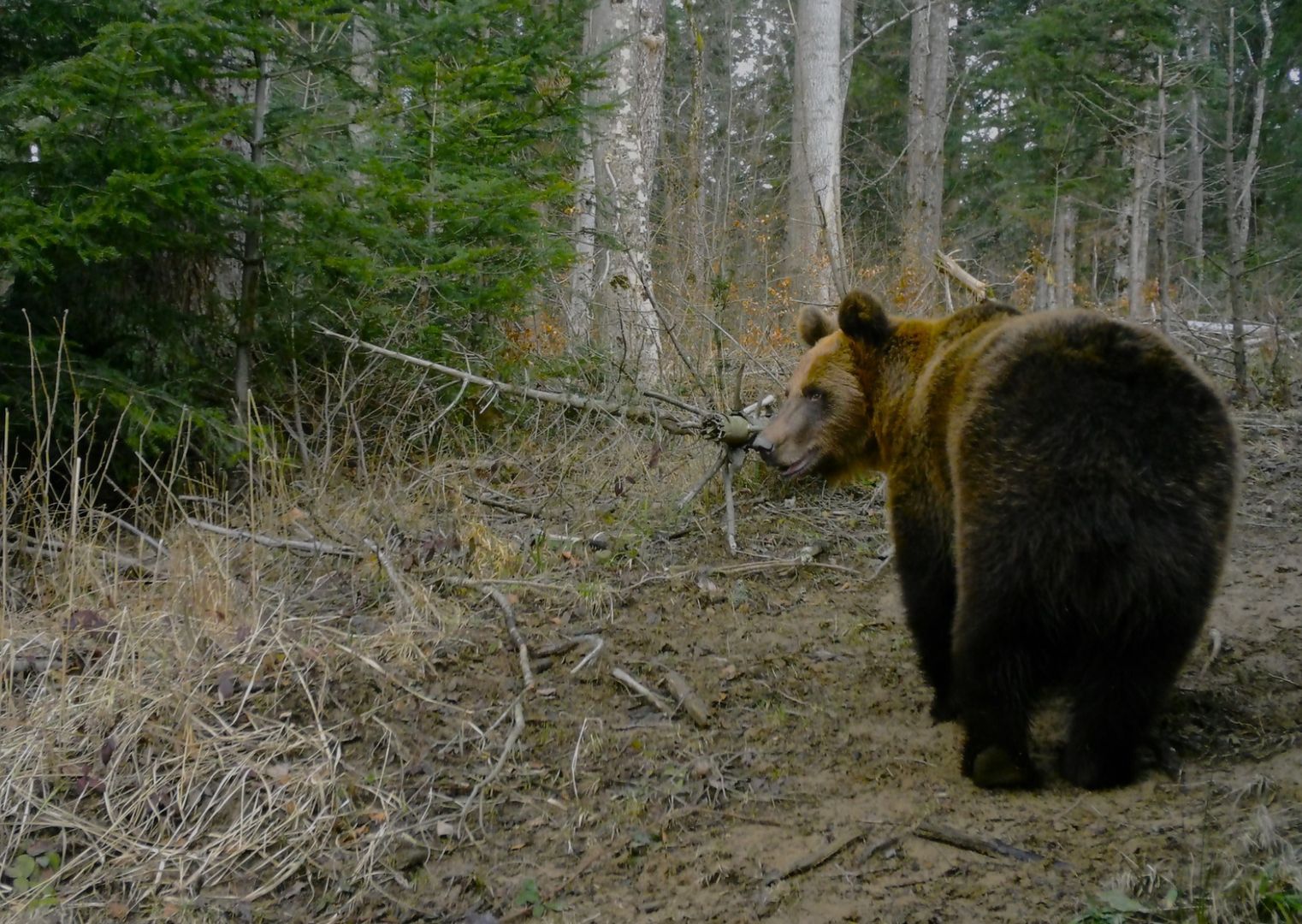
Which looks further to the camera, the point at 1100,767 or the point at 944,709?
the point at 944,709

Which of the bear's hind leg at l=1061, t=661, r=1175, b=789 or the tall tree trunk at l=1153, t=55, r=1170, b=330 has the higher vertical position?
the tall tree trunk at l=1153, t=55, r=1170, b=330

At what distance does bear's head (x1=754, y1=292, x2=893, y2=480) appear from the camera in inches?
182

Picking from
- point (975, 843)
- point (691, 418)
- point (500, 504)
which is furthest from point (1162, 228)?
point (975, 843)

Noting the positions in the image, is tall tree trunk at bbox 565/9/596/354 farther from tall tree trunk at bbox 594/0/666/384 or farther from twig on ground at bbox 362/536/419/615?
twig on ground at bbox 362/536/419/615

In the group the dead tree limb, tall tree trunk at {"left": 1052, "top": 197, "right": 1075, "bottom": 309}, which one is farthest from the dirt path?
tall tree trunk at {"left": 1052, "top": 197, "right": 1075, "bottom": 309}

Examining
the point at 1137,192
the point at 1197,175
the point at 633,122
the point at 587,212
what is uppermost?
the point at 1197,175

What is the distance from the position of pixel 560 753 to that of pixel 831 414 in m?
1.91

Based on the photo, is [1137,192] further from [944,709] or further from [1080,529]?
[1080,529]

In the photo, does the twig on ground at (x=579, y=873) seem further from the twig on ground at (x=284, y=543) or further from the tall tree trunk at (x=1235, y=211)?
the tall tree trunk at (x=1235, y=211)

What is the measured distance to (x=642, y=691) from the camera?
14.3 feet

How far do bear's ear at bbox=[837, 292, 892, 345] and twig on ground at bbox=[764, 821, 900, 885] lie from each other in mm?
2155

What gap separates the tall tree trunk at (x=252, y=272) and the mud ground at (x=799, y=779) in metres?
2.65

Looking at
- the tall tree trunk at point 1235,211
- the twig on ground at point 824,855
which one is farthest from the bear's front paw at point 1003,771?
the tall tree trunk at point 1235,211

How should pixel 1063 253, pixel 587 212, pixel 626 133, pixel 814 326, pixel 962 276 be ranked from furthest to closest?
pixel 1063 253
pixel 587 212
pixel 626 133
pixel 962 276
pixel 814 326
